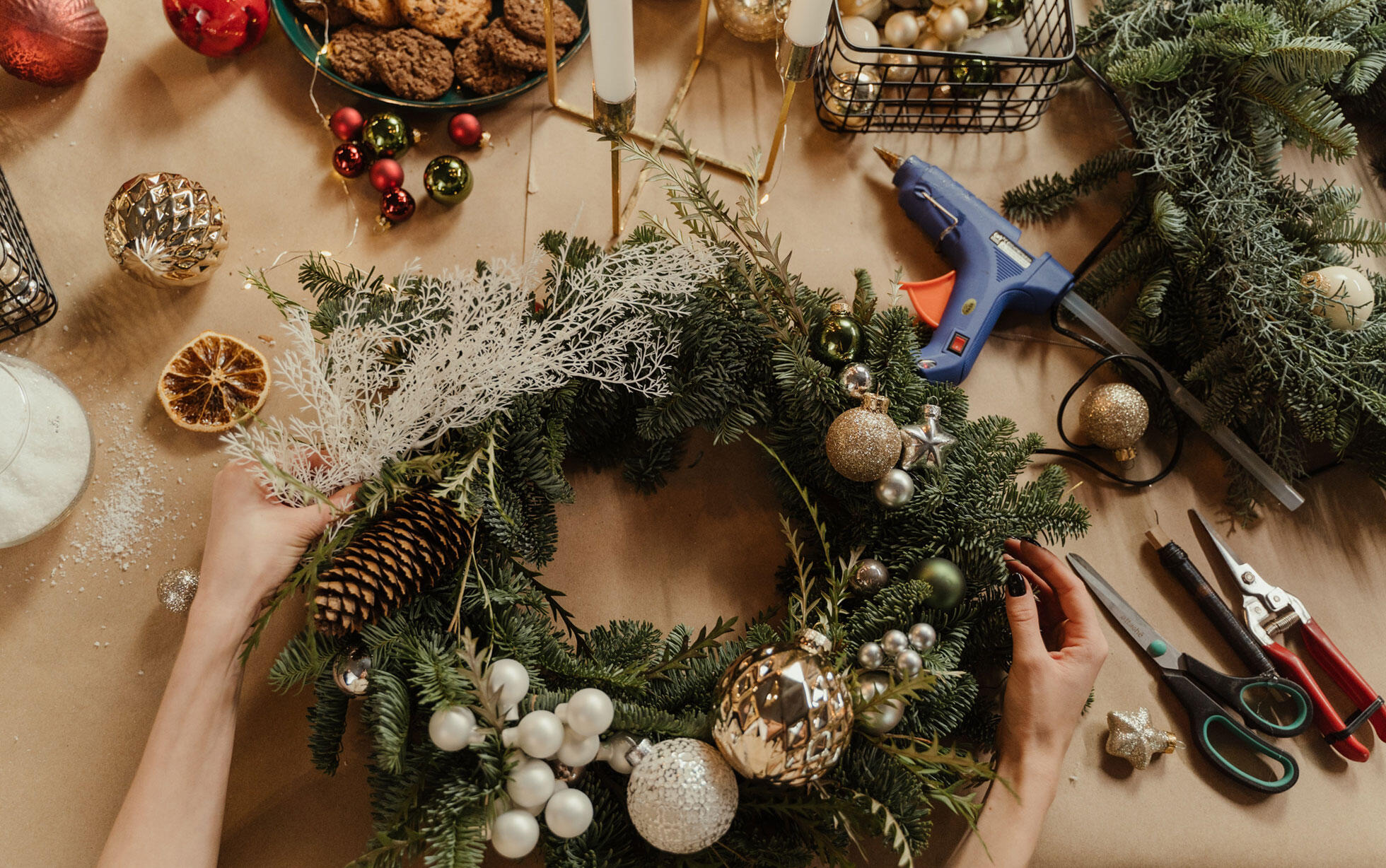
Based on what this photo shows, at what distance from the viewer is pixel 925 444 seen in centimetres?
81

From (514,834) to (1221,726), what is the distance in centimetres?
80

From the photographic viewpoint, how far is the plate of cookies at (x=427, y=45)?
1000 mm

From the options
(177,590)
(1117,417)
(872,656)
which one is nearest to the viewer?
(872,656)

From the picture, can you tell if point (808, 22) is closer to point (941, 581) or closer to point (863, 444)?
point (863, 444)

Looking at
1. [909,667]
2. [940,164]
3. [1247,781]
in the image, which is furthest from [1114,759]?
[940,164]

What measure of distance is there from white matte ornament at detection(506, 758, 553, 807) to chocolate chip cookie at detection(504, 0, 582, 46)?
0.85 meters

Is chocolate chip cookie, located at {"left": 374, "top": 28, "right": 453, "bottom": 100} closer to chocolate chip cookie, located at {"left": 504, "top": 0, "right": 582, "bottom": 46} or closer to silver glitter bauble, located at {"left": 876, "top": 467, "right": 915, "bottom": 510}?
chocolate chip cookie, located at {"left": 504, "top": 0, "right": 582, "bottom": 46}

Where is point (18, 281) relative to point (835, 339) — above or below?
below

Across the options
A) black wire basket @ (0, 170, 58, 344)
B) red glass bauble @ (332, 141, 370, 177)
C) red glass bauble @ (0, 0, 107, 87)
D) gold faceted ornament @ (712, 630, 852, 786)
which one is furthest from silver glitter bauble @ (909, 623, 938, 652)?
red glass bauble @ (0, 0, 107, 87)

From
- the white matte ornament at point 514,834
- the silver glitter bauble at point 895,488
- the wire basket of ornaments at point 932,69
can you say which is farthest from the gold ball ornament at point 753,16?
the white matte ornament at point 514,834

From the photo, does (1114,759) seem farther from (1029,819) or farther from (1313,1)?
(1313,1)

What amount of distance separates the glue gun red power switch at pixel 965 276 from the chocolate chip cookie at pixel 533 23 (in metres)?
0.48

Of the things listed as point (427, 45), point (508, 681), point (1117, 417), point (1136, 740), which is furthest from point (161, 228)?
point (1136, 740)

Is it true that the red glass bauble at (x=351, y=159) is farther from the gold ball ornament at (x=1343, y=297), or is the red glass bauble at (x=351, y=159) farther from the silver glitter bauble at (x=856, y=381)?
the gold ball ornament at (x=1343, y=297)
